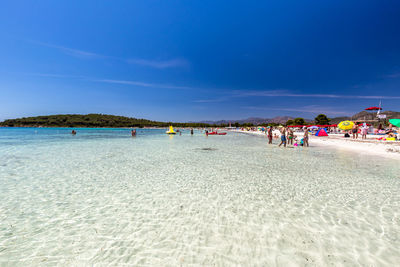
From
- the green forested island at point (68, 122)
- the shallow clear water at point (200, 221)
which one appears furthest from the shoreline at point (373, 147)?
the green forested island at point (68, 122)

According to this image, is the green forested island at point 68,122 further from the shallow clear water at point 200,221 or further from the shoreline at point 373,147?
the shallow clear water at point 200,221

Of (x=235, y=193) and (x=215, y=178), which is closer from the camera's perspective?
(x=235, y=193)

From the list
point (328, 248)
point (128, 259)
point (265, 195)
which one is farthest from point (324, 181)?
point (128, 259)

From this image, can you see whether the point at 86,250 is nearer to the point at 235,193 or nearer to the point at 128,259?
the point at 128,259

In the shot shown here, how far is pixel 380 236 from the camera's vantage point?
12.0 ft

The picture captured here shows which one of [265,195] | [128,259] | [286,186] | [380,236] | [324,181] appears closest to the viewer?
[128,259]

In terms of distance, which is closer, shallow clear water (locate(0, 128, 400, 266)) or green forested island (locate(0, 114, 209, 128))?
shallow clear water (locate(0, 128, 400, 266))

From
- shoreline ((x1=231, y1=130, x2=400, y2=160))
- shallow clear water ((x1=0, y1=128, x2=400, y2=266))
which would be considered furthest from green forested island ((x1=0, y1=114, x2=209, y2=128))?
shallow clear water ((x1=0, y1=128, x2=400, y2=266))

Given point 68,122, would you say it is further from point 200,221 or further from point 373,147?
point 373,147

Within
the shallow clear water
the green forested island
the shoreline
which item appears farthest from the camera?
the green forested island

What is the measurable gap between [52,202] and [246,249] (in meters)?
5.72

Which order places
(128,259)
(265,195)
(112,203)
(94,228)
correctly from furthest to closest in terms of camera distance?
1. (265,195)
2. (112,203)
3. (94,228)
4. (128,259)

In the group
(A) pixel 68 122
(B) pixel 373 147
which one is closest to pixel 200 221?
(B) pixel 373 147

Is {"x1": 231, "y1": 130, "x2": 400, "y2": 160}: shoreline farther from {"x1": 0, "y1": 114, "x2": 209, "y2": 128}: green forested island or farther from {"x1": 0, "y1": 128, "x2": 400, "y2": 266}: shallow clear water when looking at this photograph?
{"x1": 0, "y1": 114, "x2": 209, "y2": 128}: green forested island
